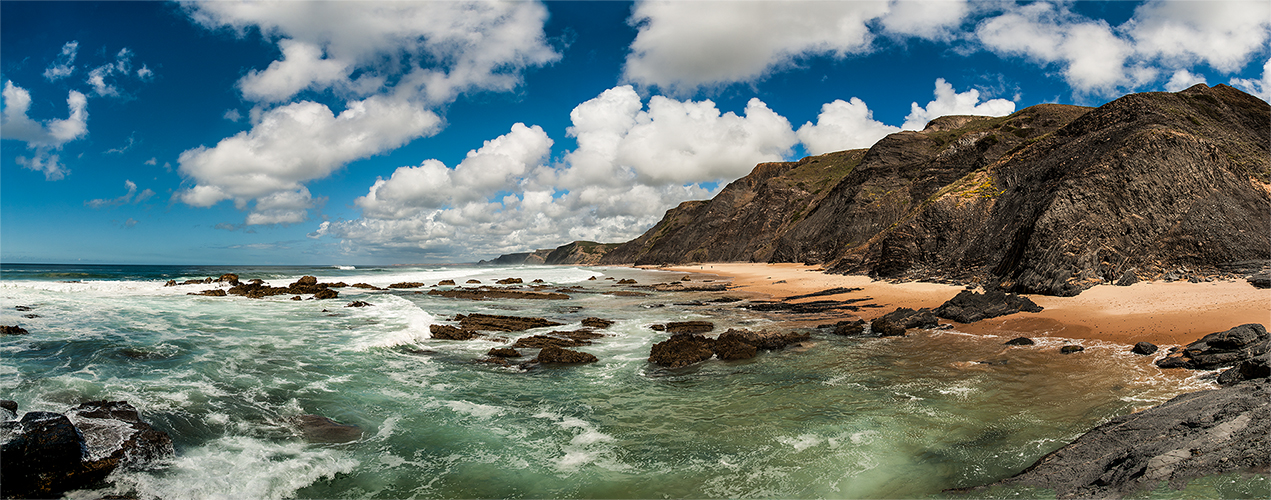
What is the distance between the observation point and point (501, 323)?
2022 cm

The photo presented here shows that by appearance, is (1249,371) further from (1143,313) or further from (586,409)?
(586,409)

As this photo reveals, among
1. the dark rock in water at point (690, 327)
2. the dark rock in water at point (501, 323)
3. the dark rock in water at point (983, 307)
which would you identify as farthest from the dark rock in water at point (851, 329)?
the dark rock in water at point (501, 323)

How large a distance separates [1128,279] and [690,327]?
16.1 m

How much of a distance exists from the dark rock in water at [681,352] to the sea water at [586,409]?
43 centimetres

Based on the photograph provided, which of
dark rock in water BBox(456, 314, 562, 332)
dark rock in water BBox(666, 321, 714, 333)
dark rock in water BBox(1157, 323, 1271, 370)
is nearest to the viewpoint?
dark rock in water BBox(1157, 323, 1271, 370)

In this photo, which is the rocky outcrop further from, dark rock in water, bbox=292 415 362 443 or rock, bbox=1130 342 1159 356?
rock, bbox=1130 342 1159 356

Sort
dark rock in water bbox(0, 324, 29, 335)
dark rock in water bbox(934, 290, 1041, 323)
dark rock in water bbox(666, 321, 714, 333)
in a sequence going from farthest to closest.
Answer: dark rock in water bbox(666, 321, 714, 333) < dark rock in water bbox(934, 290, 1041, 323) < dark rock in water bbox(0, 324, 29, 335)

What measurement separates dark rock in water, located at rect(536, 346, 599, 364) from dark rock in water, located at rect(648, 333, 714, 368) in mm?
1659

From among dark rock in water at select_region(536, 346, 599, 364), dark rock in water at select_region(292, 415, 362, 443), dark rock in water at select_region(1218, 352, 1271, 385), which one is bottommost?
dark rock in water at select_region(292, 415, 362, 443)

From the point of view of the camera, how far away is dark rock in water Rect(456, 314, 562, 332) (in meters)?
19.4

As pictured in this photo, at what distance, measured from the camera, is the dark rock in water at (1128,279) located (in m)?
19.0

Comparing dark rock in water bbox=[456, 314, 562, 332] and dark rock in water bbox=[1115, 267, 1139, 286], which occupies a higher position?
dark rock in water bbox=[1115, 267, 1139, 286]

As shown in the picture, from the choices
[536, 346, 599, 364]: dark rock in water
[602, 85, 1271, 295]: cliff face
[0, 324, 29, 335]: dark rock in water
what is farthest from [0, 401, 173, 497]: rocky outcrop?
[602, 85, 1271, 295]: cliff face

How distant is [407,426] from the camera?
860cm
